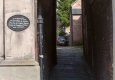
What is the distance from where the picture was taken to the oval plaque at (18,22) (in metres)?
11.2

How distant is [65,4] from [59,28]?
356cm

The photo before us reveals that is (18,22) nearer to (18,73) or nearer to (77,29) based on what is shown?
(18,73)

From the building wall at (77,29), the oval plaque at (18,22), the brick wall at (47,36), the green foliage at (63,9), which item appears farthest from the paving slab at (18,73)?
the green foliage at (63,9)

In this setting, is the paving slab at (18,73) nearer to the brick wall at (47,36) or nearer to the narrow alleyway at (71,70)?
the brick wall at (47,36)

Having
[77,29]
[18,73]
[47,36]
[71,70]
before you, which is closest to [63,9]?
[77,29]

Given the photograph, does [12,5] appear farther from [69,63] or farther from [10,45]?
[69,63]

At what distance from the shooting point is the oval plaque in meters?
11.2

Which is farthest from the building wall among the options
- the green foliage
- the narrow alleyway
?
the narrow alleyway

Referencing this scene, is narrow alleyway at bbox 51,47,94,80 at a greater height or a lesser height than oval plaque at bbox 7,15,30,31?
lesser

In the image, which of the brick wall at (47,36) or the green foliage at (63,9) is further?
the green foliage at (63,9)

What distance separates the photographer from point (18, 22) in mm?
11133

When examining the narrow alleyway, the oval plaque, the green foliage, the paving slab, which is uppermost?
the green foliage

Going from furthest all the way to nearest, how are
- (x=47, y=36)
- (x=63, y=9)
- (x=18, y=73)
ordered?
(x=63, y=9), (x=47, y=36), (x=18, y=73)

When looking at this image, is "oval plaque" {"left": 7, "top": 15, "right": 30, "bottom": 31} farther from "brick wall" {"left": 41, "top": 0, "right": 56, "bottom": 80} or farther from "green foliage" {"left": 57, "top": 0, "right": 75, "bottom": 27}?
"green foliage" {"left": 57, "top": 0, "right": 75, "bottom": 27}
